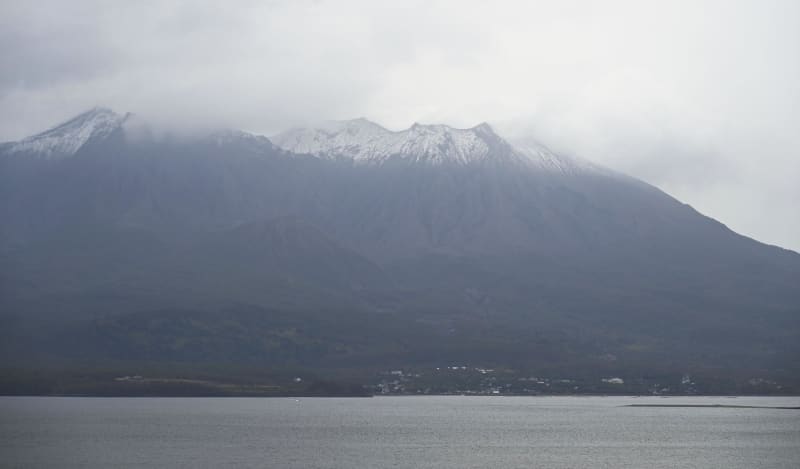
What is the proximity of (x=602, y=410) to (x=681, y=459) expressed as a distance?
2421 inches

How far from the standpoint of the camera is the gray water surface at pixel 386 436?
80875mm

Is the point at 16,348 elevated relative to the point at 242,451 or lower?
elevated

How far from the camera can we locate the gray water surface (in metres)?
80.9

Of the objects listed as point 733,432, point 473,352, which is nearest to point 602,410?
point 733,432

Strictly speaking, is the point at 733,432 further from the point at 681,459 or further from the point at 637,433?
the point at 681,459

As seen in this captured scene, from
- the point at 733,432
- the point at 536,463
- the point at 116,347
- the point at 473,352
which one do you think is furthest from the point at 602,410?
the point at 116,347

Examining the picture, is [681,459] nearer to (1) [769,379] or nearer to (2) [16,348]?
(1) [769,379]

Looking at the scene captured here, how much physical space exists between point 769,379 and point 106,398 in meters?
96.6

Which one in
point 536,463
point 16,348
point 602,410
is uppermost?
point 16,348

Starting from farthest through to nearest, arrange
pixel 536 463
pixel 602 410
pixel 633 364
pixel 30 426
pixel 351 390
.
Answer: pixel 633 364 < pixel 351 390 < pixel 602 410 < pixel 30 426 < pixel 536 463

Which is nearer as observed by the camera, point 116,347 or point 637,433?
point 637,433

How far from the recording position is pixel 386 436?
101500 millimetres

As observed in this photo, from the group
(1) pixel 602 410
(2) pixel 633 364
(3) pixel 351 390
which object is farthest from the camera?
(2) pixel 633 364

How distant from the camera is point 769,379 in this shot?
181125 millimetres
